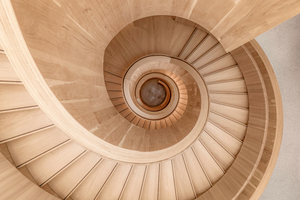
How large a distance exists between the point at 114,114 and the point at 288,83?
108 inches

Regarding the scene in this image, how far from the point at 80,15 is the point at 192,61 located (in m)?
2.31

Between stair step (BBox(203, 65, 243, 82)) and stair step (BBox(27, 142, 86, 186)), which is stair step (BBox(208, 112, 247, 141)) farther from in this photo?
stair step (BBox(27, 142, 86, 186))

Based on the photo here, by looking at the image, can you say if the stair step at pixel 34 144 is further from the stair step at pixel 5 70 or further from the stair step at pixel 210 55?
the stair step at pixel 210 55

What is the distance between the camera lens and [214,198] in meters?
2.10

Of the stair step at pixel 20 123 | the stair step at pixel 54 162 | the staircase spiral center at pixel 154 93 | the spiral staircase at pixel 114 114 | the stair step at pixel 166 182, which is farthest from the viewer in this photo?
the staircase spiral center at pixel 154 93

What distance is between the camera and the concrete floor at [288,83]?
6.04 ft

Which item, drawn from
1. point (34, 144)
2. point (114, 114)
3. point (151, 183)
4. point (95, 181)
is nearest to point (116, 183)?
point (95, 181)

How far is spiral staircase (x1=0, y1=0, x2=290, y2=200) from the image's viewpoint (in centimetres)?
103

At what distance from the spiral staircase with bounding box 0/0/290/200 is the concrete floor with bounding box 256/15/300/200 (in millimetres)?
220

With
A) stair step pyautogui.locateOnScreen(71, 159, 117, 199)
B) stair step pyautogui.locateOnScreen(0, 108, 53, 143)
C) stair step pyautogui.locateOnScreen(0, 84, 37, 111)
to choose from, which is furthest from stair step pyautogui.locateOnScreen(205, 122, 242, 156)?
stair step pyautogui.locateOnScreen(0, 84, 37, 111)

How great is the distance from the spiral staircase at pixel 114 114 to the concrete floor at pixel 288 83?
0.72 feet

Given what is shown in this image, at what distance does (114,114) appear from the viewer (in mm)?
2033

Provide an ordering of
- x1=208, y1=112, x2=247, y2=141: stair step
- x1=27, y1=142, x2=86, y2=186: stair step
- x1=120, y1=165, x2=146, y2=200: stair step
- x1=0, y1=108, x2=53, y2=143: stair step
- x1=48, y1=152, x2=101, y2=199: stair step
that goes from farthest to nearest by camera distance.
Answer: x1=208, y1=112, x2=247, y2=141: stair step < x1=120, y1=165, x2=146, y2=200: stair step < x1=48, y1=152, x2=101, y2=199: stair step < x1=27, y1=142, x2=86, y2=186: stair step < x1=0, y1=108, x2=53, y2=143: stair step

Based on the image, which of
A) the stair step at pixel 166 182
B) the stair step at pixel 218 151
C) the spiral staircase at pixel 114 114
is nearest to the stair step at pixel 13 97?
the spiral staircase at pixel 114 114
